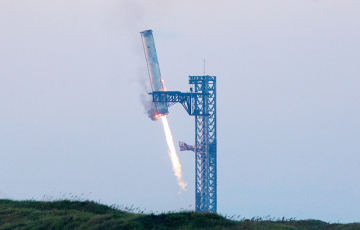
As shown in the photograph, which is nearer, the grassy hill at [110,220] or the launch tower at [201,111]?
the grassy hill at [110,220]

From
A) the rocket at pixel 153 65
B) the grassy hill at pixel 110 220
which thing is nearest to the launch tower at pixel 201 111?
Answer: the rocket at pixel 153 65

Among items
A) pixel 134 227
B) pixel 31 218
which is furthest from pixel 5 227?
pixel 134 227

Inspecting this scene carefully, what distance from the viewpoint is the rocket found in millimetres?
57531

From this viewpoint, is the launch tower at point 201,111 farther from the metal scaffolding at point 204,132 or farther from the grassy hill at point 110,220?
the grassy hill at point 110,220

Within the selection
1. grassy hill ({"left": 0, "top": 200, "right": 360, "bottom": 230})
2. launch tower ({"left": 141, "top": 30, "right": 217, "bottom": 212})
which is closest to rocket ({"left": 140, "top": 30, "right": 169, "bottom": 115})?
launch tower ({"left": 141, "top": 30, "right": 217, "bottom": 212})

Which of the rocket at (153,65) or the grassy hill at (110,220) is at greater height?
the rocket at (153,65)

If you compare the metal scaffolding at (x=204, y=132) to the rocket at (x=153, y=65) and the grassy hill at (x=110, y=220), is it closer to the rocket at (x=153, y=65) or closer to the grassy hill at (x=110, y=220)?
the rocket at (x=153, y=65)

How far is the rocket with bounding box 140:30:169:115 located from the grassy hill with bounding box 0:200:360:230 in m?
30.8

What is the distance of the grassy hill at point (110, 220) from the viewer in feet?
73.8

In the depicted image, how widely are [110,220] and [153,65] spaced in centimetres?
3580

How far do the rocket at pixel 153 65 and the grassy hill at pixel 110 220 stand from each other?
30.8m

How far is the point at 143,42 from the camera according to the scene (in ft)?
190

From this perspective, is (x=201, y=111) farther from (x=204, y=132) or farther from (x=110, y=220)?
(x=110, y=220)

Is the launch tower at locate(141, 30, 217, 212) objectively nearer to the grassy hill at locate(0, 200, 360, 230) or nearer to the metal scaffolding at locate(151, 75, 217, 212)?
the metal scaffolding at locate(151, 75, 217, 212)
